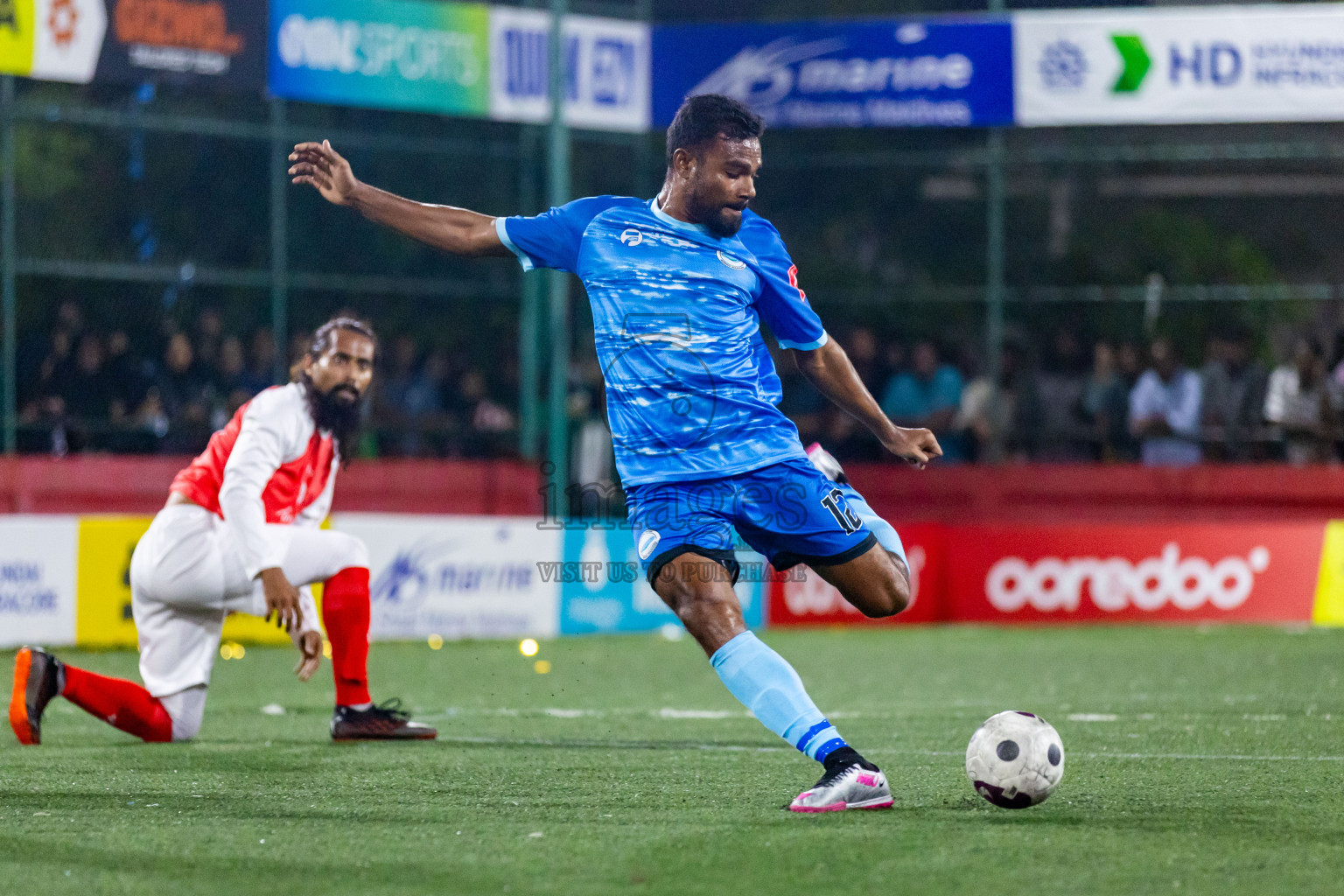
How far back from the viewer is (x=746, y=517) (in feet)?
17.4

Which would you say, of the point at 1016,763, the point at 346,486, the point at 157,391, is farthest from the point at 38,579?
the point at 1016,763

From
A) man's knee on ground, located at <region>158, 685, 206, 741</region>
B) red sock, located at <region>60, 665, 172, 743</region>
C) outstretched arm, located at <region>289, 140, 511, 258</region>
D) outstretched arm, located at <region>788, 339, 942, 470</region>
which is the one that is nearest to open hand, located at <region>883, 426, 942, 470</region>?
outstretched arm, located at <region>788, 339, 942, 470</region>

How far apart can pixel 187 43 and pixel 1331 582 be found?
10.8m

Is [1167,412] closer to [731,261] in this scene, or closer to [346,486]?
[346,486]

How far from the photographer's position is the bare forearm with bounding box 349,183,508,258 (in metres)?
5.56

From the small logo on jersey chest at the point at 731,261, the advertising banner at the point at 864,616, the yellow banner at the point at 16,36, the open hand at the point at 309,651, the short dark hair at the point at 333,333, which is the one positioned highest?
the yellow banner at the point at 16,36

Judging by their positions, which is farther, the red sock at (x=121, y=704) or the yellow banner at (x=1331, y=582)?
the yellow banner at (x=1331, y=582)

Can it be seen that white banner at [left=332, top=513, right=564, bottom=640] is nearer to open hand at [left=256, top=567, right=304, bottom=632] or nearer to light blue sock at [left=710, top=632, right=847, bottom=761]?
open hand at [left=256, top=567, right=304, bottom=632]

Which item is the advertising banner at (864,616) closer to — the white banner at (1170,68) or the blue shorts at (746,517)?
the white banner at (1170,68)

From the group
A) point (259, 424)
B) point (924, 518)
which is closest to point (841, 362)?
point (259, 424)

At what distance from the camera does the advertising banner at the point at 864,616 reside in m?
13.9

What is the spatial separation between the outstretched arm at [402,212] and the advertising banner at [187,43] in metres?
9.76

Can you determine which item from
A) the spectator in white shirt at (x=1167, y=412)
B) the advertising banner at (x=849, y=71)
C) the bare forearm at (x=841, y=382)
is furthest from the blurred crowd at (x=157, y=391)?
the bare forearm at (x=841, y=382)

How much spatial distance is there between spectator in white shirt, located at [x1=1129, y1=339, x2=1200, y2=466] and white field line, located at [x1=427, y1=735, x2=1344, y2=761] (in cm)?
974
